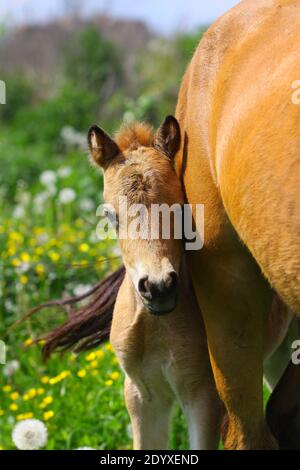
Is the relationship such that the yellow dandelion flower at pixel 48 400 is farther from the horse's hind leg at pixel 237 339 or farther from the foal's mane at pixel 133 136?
the foal's mane at pixel 133 136

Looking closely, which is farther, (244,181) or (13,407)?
(13,407)

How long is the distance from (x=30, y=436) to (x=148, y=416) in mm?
784

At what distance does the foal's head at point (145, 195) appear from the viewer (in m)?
2.81

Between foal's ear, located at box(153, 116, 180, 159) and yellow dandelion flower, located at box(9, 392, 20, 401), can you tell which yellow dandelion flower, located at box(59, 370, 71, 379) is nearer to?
yellow dandelion flower, located at box(9, 392, 20, 401)

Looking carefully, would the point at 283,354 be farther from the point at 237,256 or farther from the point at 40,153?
the point at 40,153

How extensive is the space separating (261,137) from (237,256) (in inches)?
20.0

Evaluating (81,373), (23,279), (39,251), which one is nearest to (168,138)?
(81,373)

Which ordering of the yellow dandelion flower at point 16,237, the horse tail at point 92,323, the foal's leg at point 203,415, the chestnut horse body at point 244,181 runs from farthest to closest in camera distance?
the yellow dandelion flower at point 16,237 < the horse tail at point 92,323 < the foal's leg at point 203,415 < the chestnut horse body at point 244,181

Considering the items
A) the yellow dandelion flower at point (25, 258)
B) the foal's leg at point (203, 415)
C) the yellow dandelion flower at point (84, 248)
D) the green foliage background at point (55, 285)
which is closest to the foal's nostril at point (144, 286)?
the foal's leg at point (203, 415)

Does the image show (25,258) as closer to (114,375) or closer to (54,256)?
(54,256)

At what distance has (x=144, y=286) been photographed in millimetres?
2812

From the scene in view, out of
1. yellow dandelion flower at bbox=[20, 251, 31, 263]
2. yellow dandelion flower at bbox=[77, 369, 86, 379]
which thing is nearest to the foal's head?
yellow dandelion flower at bbox=[77, 369, 86, 379]

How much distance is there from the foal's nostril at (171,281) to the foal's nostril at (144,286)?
65 mm

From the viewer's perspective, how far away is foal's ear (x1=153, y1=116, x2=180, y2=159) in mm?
3088
